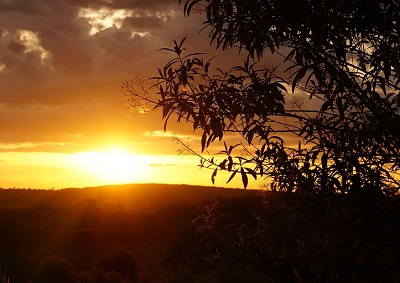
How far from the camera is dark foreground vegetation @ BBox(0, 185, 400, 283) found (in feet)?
19.1

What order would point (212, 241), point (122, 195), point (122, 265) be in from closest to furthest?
point (212, 241) < point (122, 265) < point (122, 195)

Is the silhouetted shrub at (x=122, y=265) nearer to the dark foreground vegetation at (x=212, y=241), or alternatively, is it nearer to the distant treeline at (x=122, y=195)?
the dark foreground vegetation at (x=212, y=241)

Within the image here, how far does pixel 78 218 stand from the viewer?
123 feet

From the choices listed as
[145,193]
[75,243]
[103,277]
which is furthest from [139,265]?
[145,193]

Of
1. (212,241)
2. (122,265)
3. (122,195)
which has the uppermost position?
(122,195)

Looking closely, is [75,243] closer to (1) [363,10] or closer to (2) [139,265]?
(2) [139,265]

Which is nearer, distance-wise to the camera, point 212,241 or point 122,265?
point 212,241

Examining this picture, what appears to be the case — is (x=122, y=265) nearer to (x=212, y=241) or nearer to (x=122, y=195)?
(x=212, y=241)

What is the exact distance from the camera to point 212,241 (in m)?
6.43

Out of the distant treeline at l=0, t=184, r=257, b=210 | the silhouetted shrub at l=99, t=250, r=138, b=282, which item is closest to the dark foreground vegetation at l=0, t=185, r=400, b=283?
the silhouetted shrub at l=99, t=250, r=138, b=282

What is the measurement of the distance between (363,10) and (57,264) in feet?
57.2

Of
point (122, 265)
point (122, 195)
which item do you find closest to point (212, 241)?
point (122, 265)

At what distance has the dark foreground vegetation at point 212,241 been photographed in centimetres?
582

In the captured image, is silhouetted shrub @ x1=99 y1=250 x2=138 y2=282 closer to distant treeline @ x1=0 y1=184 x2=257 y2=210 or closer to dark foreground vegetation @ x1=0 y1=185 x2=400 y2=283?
dark foreground vegetation @ x1=0 y1=185 x2=400 y2=283
